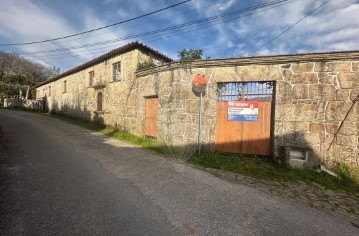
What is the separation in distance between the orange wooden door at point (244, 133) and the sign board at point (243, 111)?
115 mm

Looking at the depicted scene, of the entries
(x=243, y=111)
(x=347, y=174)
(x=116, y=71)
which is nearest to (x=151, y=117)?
(x=243, y=111)

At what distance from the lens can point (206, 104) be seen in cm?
777

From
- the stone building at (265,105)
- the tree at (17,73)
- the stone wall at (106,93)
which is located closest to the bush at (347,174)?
the stone building at (265,105)

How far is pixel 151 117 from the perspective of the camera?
964cm

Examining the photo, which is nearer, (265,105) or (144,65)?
(265,105)

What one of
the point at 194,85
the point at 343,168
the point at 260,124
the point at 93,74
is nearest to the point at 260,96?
the point at 260,124

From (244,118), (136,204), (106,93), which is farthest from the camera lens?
(106,93)

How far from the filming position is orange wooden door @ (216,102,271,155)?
7.16 m

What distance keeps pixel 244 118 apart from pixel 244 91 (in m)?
0.96

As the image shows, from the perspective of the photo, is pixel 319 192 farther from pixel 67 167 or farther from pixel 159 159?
pixel 67 167

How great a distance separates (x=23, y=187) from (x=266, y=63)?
289 inches

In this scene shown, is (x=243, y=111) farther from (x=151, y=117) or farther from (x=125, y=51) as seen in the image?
(x=125, y=51)

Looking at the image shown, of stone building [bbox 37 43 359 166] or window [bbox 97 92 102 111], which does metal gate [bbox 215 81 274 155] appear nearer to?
stone building [bbox 37 43 359 166]

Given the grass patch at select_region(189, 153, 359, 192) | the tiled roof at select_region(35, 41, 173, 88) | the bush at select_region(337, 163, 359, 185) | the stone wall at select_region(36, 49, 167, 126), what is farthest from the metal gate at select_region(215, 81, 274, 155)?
the tiled roof at select_region(35, 41, 173, 88)
